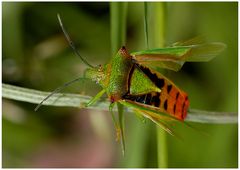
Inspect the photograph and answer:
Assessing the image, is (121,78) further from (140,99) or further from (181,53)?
(181,53)

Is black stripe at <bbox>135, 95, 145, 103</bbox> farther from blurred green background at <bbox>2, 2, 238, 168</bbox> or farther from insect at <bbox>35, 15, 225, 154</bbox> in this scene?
blurred green background at <bbox>2, 2, 238, 168</bbox>

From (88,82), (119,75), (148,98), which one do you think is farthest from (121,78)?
(88,82)

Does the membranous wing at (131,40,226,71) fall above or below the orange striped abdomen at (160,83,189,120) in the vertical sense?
above

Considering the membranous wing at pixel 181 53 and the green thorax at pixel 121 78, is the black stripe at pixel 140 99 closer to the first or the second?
the green thorax at pixel 121 78

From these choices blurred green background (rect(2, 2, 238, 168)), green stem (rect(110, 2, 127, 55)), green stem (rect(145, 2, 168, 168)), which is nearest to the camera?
green stem (rect(110, 2, 127, 55))

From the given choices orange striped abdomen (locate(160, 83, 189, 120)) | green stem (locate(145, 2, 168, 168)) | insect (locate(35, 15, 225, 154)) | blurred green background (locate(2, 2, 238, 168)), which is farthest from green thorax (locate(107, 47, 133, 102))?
blurred green background (locate(2, 2, 238, 168))

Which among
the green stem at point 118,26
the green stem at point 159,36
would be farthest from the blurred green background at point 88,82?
the green stem at point 118,26

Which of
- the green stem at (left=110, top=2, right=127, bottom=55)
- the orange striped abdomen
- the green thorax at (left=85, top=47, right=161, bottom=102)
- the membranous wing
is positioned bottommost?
the orange striped abdomen
